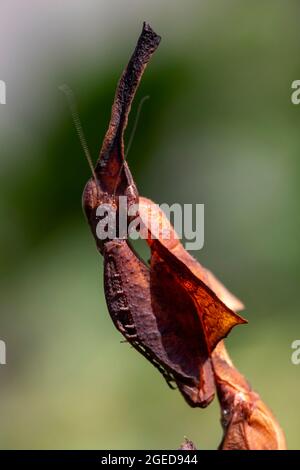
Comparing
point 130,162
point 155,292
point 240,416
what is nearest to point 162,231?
point 155,292

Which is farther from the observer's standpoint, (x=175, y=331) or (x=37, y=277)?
(x=37, y=277)

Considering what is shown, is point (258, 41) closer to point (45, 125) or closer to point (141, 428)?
point (45, 125)

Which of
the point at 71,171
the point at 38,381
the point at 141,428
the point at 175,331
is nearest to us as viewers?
the point at 175,331

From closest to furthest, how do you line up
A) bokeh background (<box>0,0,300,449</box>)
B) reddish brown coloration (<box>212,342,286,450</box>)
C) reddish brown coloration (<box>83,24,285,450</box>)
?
reddish brown coloration (<box>83,24,285,450</box>)
reddish brown coloration (<box>212,342,286,450</box>)
bokeh background (<box>0,0,300,449</box>)

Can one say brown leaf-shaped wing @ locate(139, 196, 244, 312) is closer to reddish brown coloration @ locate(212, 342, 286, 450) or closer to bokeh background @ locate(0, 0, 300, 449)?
reddish brown coloration @ locate(212, 342, 286, 450)

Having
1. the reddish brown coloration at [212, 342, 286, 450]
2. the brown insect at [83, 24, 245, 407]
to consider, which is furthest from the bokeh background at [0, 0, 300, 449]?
the brown insect at [83, 24, 245, 407]
